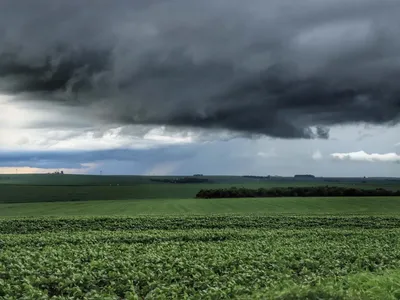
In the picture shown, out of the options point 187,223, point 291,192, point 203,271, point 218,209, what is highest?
point 203,271

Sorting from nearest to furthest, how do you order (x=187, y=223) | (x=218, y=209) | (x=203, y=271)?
(x=203, y=271) < (x=187, y=223) < (x=218, y=209)

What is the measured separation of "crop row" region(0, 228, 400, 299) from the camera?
1524 cm

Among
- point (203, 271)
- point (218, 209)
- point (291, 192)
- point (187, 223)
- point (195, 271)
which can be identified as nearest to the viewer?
point (195, 271)

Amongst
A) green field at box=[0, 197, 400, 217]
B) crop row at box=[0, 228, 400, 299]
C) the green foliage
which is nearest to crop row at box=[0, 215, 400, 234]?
green field at box=[0, 197, 400, 217]

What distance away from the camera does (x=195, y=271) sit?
1784 centimetres

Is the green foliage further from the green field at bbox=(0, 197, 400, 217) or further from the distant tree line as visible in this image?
the distant tree line

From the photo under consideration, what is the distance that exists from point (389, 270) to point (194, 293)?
343 inches

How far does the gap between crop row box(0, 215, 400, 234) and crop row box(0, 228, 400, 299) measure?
48.8 feet

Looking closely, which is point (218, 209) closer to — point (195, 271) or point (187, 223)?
point (187, 223)

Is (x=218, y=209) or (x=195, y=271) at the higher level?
(x=195, y=271)

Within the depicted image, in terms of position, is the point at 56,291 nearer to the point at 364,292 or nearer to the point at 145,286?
the point at 145,286

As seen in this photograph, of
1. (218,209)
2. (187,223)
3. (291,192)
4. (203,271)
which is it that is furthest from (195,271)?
(291,192)

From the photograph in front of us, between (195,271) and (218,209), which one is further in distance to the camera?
(218,209)

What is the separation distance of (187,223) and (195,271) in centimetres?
2397
